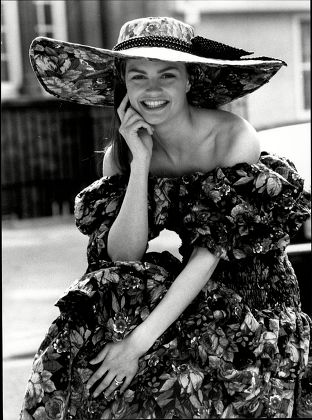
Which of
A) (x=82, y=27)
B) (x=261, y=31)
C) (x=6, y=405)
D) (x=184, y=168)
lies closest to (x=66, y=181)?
(x=82, y=27)

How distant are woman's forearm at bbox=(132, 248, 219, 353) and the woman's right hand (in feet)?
1.01

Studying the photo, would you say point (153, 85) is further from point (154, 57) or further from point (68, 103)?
point (68, 103)

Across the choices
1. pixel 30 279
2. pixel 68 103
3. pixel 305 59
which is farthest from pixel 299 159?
pixel 68 103

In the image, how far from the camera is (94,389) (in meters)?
2.01

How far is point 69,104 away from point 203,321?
25.8 feet

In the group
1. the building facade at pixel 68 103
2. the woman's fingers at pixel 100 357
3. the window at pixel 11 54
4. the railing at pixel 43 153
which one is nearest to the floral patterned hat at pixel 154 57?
the woman's fingers at pixel 100 357

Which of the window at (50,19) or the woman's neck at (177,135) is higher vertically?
the window at (50,19)

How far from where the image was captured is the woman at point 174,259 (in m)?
2.00

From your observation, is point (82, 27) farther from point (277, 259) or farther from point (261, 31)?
point (277, 259)

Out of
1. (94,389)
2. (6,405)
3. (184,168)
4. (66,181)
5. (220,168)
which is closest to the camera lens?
(94,389)

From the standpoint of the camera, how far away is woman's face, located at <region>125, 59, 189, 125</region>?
217 cm

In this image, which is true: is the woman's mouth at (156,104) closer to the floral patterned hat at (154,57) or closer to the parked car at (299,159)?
the floral patterned hat at (154,57)

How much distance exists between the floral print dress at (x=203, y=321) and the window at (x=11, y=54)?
8020 mm

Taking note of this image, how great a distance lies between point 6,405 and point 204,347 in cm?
127
